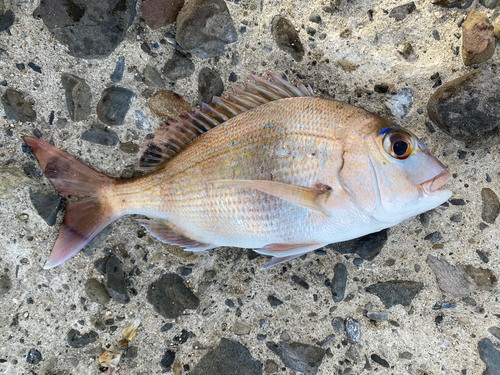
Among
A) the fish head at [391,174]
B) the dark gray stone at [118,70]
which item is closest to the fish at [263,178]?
the fish head at [391,174]

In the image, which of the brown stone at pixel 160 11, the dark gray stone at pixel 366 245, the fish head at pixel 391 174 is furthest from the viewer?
the dark gray stone at pixel 366 245

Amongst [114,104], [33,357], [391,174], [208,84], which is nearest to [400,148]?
[391,174]

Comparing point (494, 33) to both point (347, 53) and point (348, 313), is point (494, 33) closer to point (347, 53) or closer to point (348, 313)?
point (347, 53)

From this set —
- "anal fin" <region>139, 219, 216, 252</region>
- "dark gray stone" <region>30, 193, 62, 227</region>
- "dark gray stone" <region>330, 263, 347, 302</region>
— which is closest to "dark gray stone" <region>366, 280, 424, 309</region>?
"dark gray stone" <region>330, 263, 347, 302</region>

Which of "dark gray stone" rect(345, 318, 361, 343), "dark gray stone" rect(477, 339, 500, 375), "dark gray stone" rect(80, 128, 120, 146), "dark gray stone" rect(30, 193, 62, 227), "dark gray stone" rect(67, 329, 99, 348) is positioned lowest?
"dark gray stone" rect(477, 339, 500, 375)

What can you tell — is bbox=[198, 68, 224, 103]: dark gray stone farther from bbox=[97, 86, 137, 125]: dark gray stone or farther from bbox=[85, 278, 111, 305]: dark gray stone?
bbox=[85, 278, 111, 305]: dark gray stone

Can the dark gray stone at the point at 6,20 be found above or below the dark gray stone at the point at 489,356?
above

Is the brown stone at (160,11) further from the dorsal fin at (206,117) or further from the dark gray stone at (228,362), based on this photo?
the dark gray stone at (228,362)
